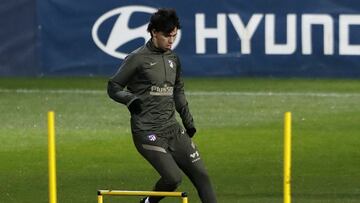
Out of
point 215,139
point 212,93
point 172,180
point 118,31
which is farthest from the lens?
point 118,31

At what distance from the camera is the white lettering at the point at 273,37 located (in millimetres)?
27859

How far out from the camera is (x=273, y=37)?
91.5ft

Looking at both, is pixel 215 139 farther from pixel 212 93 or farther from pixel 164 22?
pixel 164 22

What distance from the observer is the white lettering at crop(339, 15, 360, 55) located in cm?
2769

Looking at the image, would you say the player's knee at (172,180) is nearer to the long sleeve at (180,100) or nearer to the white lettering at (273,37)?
the long sleeve at (180,100)

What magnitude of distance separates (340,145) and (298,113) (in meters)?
3.87

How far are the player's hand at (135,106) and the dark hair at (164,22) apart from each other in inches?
25.0

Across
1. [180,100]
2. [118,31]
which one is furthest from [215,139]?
[118,31]

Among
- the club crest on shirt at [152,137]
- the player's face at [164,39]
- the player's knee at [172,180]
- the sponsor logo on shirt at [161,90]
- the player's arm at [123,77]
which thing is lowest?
the player's knee at [172,180]

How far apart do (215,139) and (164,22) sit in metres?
8.24

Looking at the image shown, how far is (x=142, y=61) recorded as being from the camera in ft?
38.7

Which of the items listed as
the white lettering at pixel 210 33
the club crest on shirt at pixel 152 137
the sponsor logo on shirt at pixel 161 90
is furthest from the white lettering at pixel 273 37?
the club crest on shirt at pixel 152 137

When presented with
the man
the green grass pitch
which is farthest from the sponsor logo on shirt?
the green grass pitch

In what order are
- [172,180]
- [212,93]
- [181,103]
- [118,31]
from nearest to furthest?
[172,180], [181,103], [212,93], [118,31]
